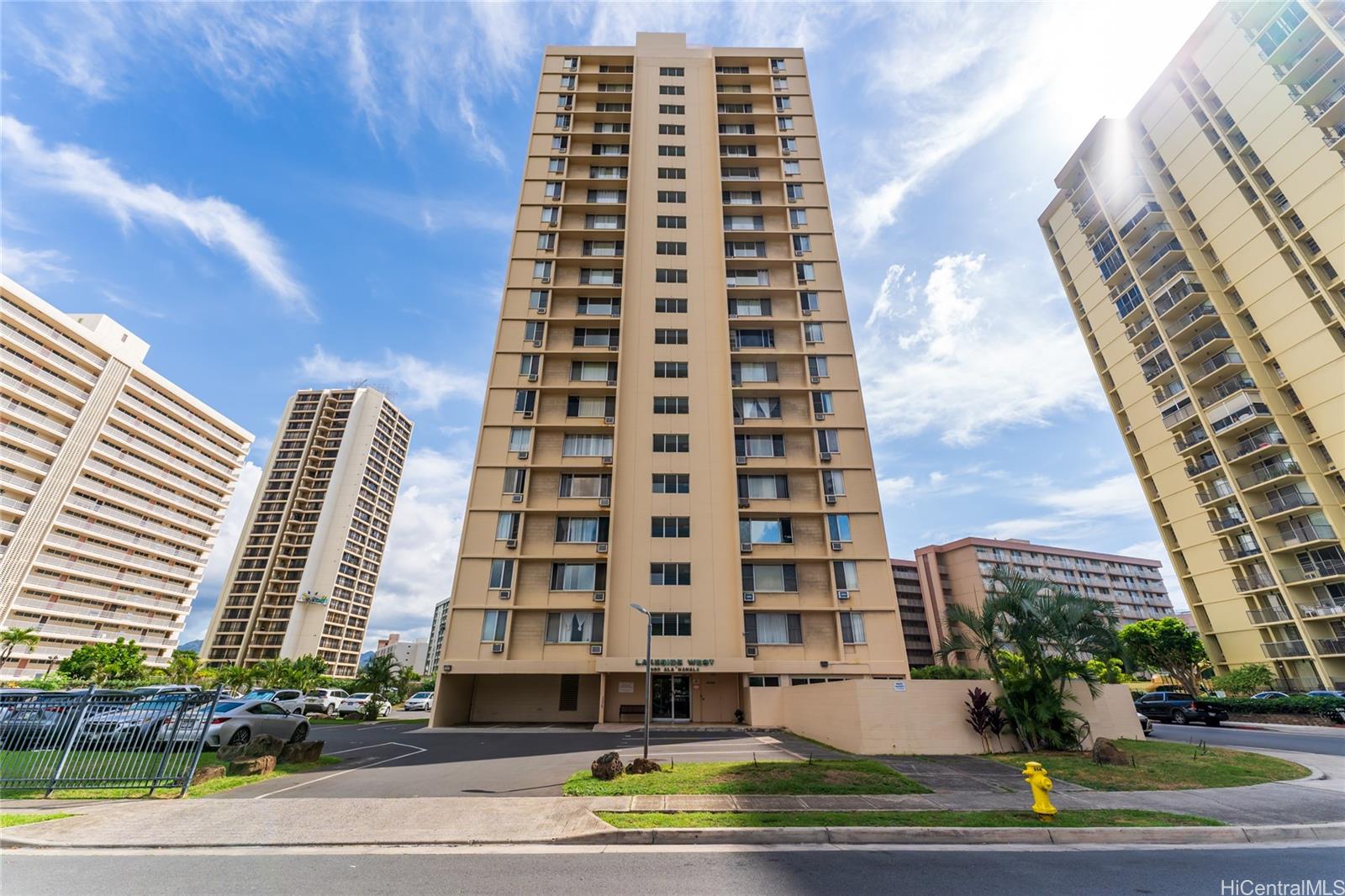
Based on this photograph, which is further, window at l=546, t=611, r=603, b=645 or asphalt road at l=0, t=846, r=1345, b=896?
window at l=546, t=611, r=603, b=645

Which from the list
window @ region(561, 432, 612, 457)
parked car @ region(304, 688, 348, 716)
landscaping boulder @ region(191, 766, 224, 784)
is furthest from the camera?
parked car @ region(304, 688, 348, 716)

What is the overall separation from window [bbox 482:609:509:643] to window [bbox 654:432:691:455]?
43.4 ft

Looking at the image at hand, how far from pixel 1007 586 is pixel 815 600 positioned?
14165 mm

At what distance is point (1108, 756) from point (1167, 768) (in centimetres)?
120

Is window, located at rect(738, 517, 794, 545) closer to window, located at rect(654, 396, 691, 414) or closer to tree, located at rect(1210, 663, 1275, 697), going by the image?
window, located at rect(654, 396, 691, 414)

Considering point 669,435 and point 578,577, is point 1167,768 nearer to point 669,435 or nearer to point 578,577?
point 669,435

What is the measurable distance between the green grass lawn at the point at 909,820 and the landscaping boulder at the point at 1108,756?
219 inches

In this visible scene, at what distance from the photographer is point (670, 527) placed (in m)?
31.6

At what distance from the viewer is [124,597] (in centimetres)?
7012

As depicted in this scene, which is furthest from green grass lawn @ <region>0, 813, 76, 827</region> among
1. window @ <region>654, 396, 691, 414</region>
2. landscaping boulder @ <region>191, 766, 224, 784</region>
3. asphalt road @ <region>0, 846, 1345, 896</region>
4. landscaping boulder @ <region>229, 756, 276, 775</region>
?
window @ <region>654, 396, 691, 414</region>

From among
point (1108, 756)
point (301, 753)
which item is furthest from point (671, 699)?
point (1108, 756)

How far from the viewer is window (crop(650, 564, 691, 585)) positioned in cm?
3038

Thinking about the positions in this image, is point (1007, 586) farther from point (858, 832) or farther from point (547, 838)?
point (547, 838)

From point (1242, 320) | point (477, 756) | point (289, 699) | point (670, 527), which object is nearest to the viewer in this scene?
point (477, 756)
